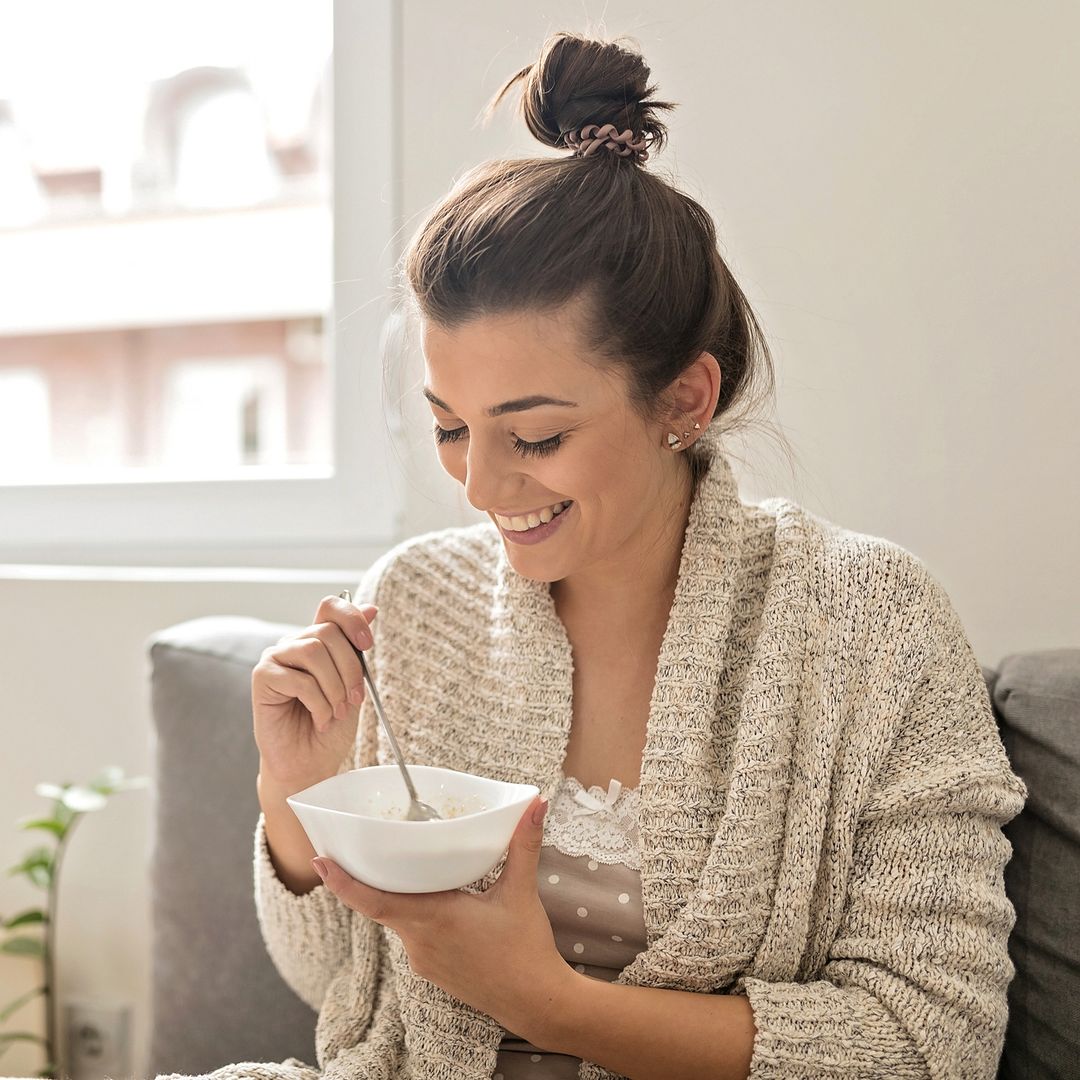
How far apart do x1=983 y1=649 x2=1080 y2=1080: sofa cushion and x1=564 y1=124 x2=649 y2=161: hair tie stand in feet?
2.25

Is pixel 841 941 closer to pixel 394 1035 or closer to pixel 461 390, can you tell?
pixel 394 1035

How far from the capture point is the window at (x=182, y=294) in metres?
1.93

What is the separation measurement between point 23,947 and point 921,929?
1361 millimetres

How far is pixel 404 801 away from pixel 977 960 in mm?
522

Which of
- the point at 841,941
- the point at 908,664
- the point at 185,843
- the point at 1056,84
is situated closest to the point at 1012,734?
the point at 908,664

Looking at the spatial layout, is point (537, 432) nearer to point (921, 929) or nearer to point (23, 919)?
point (921, 929)

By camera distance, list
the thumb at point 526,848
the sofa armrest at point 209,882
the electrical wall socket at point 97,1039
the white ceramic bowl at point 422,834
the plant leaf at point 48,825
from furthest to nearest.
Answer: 1. the electrical wall socket at point 97,1039
2. the plant leaf at point 48,825
3. the sofa armrest at point 209,882
4. the thumb at point 526,848
5. the white ceramic bowl at point 422,834

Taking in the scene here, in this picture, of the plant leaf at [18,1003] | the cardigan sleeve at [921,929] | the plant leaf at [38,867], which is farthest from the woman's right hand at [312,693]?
the plant leaf at [18,1003]

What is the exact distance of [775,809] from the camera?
108cm

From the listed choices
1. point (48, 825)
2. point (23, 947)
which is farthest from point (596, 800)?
point (23, 947)

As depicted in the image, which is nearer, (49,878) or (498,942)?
(498,942)

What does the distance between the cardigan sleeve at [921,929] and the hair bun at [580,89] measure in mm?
629

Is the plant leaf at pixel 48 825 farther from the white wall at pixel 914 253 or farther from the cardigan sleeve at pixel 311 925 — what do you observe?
the white wall at pixel 914 253

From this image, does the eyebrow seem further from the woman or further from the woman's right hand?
the woman's right hand
